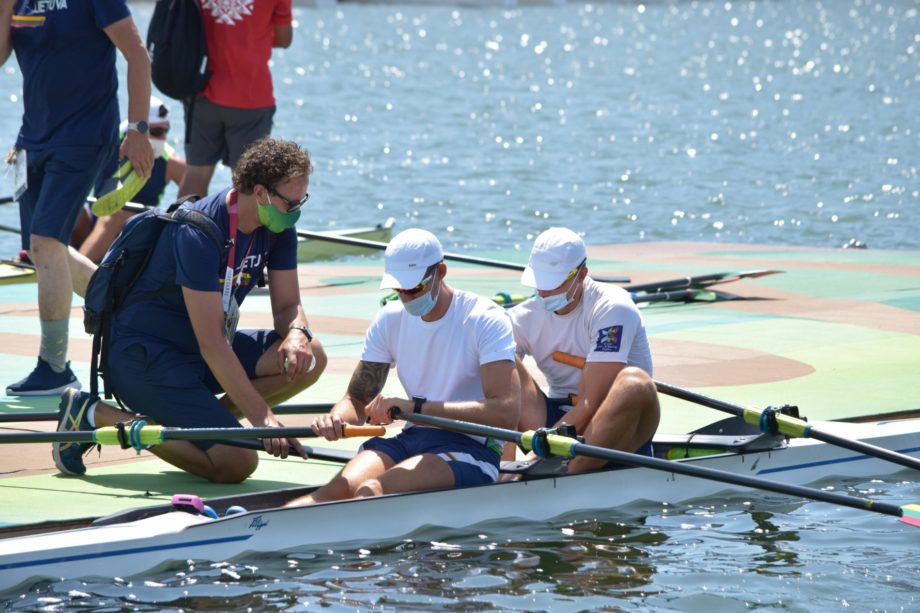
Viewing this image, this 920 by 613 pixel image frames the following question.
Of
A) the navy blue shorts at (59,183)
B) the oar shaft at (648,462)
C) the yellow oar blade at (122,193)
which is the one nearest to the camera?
the oar shaft at (648,462)

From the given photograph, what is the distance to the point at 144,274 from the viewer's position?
6.43 metres

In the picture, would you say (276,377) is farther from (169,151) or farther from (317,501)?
(169,151)

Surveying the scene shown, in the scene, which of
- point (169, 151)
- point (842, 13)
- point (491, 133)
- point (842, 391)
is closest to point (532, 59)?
point (491, 133)

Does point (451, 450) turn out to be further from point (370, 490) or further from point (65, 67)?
point (65, 67)

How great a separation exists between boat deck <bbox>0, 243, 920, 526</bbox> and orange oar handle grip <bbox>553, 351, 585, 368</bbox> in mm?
1152

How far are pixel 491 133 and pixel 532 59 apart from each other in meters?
22.8

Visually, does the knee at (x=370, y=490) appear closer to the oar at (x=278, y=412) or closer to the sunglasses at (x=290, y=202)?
the oar at (x=278, y=412)

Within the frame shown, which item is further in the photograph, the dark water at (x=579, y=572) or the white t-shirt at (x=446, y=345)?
the white t-shirt at (x=446, y=345)

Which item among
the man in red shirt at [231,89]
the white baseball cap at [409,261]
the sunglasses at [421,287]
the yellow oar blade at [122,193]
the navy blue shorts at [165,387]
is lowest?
the navy blue shorts at [165,387]

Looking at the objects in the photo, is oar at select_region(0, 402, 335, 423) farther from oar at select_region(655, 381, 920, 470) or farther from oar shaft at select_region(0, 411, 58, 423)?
oar at select_region(655, 381, 920, 470)

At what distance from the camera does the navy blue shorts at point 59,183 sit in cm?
757

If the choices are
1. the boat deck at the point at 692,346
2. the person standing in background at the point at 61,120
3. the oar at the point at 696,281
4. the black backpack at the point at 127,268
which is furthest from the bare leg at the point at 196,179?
the black backpack at the point at 127,268

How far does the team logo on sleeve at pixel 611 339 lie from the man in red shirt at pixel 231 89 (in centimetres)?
490

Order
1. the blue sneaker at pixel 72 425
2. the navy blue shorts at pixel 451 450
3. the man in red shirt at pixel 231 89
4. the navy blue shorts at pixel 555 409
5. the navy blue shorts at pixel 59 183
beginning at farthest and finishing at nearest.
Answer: the man in red shirt at pixel 231 89 < the navy blue shorts at pixel 59 183 < the navy blue shorts at pixel 555 409 < the blue sneaker at pixel 72 425 < the navy blue shorts at pixel 451 450
